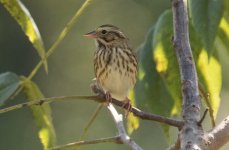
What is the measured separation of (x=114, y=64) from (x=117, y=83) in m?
0.12

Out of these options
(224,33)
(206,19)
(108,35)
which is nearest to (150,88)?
(224,33)

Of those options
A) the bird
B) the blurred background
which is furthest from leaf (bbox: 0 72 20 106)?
the blurred background

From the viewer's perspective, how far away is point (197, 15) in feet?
7.61

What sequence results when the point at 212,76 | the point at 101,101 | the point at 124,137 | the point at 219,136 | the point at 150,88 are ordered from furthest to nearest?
the point at 150,88 < the point at 212,76 < the point at 101,101 < the point at 124,137 < the point at 219,136

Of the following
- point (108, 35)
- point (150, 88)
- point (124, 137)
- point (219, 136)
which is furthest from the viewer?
point (108, 35)

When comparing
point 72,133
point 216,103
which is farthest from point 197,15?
point 72,133

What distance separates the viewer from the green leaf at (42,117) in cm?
226

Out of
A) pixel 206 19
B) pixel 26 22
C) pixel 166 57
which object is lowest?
pixel 166 57

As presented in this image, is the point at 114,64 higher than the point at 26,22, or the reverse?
the point at 26,22

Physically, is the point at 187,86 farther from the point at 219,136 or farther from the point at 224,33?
the point at 224,33

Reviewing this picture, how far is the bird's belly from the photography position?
372 cm

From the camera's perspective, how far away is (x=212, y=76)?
2.50 metres

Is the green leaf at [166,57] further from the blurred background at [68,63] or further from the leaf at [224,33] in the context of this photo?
the blurred background at [68,63]

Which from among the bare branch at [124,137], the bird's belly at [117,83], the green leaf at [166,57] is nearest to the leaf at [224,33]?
the green leaf at [166,57]
